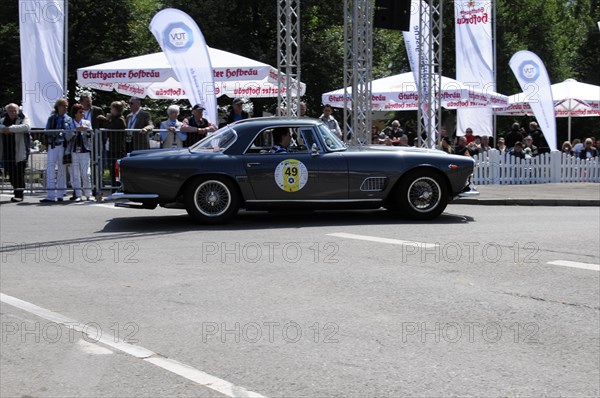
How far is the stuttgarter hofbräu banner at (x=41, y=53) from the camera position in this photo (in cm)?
1870

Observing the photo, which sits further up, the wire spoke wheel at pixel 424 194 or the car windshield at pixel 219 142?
the car windshield at pixel 219 142

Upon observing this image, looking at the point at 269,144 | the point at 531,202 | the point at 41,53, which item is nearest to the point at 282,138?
the point at 269,144

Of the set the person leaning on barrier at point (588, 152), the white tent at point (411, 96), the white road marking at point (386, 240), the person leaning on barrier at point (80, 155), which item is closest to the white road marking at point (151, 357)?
the white road marking at point (386, 240)

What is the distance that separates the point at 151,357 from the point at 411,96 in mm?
18391

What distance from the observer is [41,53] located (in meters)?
19.2

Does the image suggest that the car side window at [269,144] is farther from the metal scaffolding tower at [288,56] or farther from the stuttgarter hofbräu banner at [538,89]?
the stuttgarter hofbräu banner at [538,89]

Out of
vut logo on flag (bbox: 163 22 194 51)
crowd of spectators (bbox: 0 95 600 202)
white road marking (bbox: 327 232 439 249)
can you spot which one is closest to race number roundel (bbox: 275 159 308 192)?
white road marking (bbox: 327 232 439 249)

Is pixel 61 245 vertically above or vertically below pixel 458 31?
below

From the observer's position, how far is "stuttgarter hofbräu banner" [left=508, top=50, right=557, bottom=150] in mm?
23781

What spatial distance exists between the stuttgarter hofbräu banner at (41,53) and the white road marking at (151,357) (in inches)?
468

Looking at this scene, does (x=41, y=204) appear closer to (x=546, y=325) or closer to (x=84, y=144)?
(x=84, y=144)

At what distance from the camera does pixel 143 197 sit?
497 inches

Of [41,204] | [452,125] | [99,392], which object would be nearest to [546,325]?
[99,392]

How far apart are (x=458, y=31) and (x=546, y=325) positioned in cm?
2069
